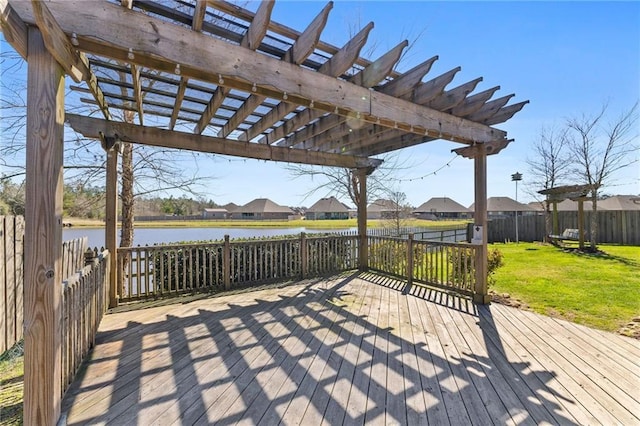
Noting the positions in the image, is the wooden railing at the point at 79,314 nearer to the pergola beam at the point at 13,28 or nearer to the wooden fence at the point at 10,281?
the wooden fence at the point at 10,281

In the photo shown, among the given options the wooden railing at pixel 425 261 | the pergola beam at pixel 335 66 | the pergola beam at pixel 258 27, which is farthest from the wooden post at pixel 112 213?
the wooden railing at pixel 425 261

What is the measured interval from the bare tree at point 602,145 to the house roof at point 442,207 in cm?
2868

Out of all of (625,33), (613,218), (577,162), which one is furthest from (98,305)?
(613,218)

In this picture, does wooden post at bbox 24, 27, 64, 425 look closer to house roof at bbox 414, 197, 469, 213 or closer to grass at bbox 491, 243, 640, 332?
grass at bbox 491, 243, 640, 332

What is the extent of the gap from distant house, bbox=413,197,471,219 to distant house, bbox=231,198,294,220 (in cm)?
1852

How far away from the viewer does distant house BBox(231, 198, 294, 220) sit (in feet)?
117

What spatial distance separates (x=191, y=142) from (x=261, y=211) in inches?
1246

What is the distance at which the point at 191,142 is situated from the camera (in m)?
4.65

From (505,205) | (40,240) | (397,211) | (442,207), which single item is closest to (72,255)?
(40,240)

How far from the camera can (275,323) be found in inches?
145

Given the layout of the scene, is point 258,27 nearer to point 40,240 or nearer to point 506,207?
point 40,240

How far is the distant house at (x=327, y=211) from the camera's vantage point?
32.0 m

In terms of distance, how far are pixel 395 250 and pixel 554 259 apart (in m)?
5.84

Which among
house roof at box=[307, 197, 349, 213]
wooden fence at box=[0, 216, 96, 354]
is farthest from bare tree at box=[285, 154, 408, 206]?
house roof at box=[307, 197, 349, 213]
